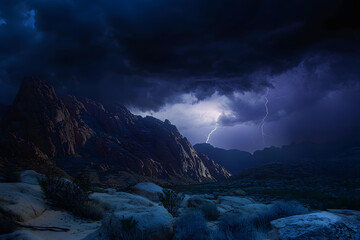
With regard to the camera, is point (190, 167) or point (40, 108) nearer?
point (40, 108)

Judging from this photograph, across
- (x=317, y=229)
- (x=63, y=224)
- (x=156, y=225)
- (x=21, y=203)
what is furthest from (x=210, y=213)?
(x=21, y=203)

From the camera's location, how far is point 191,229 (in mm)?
5539

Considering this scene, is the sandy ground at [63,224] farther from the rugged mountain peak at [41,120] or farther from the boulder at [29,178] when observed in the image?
the rugged mountain peak at [41,120]

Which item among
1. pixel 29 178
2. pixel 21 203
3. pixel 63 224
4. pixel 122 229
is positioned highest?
pixel 29 178

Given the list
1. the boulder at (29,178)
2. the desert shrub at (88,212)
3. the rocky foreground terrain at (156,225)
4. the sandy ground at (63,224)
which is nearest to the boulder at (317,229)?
the rocky foreground terrain at (156,225)

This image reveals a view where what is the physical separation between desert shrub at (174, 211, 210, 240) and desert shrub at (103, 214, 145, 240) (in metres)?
1.08

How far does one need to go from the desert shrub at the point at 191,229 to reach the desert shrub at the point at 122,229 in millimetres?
1085

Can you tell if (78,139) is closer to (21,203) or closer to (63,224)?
(21,203)

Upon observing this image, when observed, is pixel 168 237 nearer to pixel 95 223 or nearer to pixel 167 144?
pixel 95 223

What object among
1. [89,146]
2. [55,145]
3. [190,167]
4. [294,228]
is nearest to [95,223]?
[294,228]

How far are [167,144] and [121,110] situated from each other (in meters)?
42.3

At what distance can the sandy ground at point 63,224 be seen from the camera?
558cm

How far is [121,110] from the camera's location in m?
132

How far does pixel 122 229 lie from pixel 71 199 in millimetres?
4214
